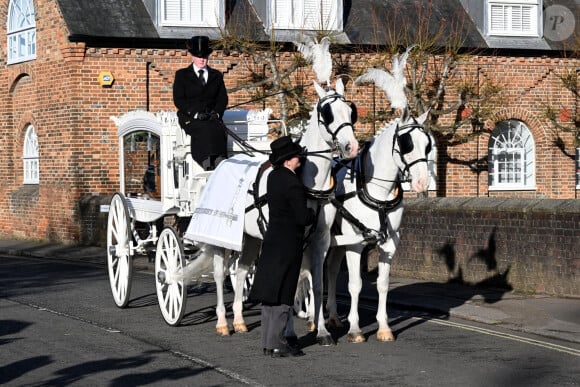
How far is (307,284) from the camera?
1370 cm

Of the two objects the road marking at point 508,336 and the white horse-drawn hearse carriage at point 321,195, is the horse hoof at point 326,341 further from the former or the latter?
the road marking at point 508,336

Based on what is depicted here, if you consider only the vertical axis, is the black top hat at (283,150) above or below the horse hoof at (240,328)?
above

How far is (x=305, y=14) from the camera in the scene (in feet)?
94.1

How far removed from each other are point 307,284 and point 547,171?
1822 centimetres

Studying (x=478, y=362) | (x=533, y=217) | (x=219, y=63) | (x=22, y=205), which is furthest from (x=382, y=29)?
(x=478, y=362)

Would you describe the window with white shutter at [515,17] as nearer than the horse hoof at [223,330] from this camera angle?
No

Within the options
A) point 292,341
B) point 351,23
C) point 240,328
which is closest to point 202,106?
point 240,328

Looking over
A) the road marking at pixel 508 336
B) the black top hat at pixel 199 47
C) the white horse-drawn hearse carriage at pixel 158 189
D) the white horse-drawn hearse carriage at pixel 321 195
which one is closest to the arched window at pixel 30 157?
the white horse-drawn hearse carriage at pixel 158 189

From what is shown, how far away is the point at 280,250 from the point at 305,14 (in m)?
18.2

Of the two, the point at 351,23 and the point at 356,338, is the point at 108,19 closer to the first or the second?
the point at 351,23

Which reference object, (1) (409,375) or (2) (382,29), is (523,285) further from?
(2) (382,29)

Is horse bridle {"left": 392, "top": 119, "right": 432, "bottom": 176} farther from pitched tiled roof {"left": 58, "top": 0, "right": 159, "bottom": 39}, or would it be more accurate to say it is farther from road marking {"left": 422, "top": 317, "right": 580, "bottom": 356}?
pitched tiled roof {"left": 58, "top": 0, "right": 159, "bottom": 39}

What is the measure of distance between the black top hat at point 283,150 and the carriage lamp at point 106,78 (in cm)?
1668

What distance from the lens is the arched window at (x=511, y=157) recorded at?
1201 inches
